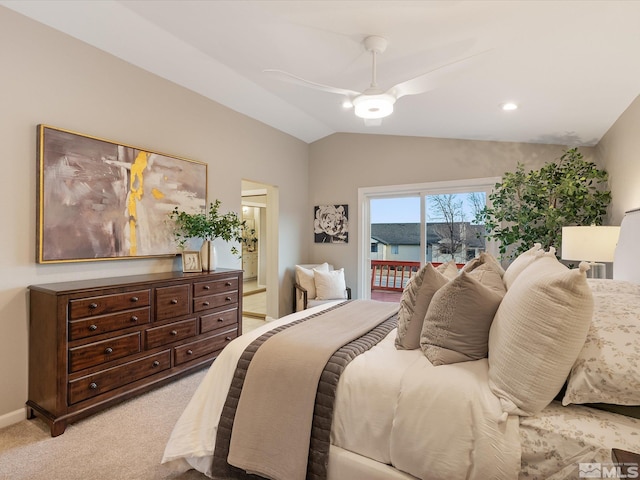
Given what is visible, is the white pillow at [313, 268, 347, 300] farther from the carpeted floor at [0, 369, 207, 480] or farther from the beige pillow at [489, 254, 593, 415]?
the beige pillow at [489, 254, 593, 415]

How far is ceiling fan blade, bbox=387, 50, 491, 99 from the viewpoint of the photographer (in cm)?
194

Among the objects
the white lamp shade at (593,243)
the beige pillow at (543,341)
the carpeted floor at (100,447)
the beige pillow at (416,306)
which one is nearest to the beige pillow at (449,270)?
the beige pillow at (416,306)

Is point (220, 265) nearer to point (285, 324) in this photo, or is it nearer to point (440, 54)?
point (285, 324)

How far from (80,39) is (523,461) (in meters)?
3.78

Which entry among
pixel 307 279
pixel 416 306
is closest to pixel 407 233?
pixel 307 279

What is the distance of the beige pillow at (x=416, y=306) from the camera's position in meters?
1.69

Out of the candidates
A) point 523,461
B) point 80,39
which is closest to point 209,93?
point 80,39

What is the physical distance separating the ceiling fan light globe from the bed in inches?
49.4

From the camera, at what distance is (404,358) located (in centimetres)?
156

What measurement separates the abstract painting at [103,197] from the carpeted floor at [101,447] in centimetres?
117

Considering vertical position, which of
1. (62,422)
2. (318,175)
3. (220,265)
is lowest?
(62,422)

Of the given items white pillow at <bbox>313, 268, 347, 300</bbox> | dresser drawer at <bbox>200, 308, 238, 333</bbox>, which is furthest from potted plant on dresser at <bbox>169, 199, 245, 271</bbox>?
white pillow at <bbox>313, 268, 347, 300</bbox>

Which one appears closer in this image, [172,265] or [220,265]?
[172,265]
